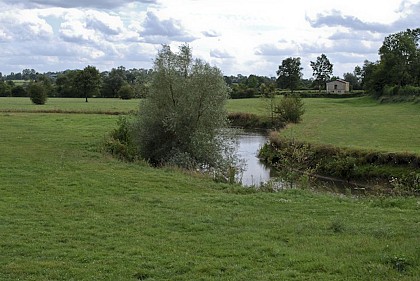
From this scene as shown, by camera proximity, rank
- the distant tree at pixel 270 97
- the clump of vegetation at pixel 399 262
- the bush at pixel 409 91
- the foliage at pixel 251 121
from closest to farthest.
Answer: the clump of vegetation at pixel 399 262 → the foliage at pixel 251 121 → the distant tree at pixel 270 97 → the bush at pixel 409 91

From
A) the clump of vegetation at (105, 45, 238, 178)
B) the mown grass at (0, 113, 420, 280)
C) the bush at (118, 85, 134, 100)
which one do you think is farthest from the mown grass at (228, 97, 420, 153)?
the bush at (118, 85, 134, 100)

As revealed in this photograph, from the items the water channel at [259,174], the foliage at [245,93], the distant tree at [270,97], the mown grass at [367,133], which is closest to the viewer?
the water channel at [259,174]

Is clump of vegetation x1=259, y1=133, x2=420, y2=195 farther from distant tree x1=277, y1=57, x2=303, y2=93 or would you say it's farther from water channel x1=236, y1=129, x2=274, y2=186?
distant tree x1=277, y1=57, x2=303, y2=93

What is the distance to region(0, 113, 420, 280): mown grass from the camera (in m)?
8.94

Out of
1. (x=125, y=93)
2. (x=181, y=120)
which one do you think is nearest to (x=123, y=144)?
(x=181, y=120)

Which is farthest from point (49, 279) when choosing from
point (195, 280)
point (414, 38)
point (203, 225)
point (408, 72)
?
point (414, 38)

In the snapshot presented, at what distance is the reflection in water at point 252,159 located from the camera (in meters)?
31.1

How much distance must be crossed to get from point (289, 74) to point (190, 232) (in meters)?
127

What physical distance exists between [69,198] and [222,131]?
16922 millimetres

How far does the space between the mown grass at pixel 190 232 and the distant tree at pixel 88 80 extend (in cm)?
9383

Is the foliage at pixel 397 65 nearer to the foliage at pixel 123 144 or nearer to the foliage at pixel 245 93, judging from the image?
the foliage at pixel 245 93

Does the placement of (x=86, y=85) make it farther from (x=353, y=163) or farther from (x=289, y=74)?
(x=353, y=163)

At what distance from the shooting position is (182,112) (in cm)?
3122

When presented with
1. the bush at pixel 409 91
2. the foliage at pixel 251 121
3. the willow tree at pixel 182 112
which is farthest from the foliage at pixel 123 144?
the bush at pixel 409 91
